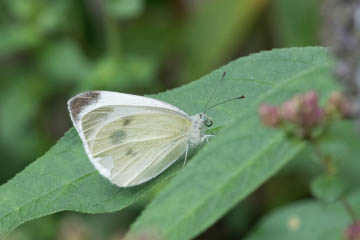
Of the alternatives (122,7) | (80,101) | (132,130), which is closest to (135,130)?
(132,130)

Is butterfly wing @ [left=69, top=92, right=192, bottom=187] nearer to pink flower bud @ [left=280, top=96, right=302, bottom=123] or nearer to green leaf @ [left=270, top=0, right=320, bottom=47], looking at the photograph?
pink flower bud @ [left=280, top=96, right=302, bottom=123]

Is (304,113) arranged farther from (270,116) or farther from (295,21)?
(295,21)

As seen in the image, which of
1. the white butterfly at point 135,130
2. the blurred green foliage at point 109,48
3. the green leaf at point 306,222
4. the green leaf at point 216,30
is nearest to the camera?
the white butterfly at point 135,130

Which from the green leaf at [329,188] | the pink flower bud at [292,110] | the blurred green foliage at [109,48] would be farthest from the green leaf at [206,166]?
the blurred green foliage at [109,48]

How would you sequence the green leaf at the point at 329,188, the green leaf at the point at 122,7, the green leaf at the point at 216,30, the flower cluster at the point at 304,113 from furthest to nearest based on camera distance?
the green leaf at the point at 216,30 → the green leaf at the point at 122,7 → the green leaf at the point at 329,188 → the flower cluster at the point at 304,113

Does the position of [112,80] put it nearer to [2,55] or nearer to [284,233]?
[2,55]

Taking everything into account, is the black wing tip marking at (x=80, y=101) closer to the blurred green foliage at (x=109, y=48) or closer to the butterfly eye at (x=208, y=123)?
the butterfly eye at (x=208, y=123)
